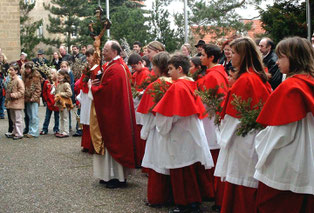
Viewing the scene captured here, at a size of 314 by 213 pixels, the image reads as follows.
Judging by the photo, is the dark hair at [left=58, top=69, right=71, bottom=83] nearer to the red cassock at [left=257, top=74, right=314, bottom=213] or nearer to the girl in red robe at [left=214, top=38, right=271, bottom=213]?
the girl in red robe at [left=214, top=38, right=271, bottom=213]

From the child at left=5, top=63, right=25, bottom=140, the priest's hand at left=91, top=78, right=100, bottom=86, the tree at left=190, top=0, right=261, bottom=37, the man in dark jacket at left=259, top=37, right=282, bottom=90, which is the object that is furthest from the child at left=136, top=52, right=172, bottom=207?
the tree at left=190, top=0, right=261, bottom=37

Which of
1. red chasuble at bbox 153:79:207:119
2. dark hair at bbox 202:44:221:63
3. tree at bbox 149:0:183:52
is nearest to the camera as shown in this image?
red chasuble at bbox 153:79:207:119

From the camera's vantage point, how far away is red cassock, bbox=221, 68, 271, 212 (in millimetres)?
4375

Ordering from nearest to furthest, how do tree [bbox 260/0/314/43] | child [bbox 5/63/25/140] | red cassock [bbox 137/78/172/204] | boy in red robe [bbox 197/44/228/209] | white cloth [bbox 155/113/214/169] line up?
white cloth [bbox 155/113/214/169] → red cassock [bbox 137/78/172/204] → boy in red robe [bbox 197/44/228/209] → child [bbox 5/63/25/140] → tree [bbox 260/0/314/43]

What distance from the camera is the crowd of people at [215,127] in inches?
149

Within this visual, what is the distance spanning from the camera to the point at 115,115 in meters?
6.87

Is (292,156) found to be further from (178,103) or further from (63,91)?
(63,91)

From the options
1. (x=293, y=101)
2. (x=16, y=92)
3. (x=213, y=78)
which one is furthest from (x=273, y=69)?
(x=16, y=92)

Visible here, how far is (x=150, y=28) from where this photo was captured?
23766mm

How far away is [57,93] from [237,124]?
8.51 m

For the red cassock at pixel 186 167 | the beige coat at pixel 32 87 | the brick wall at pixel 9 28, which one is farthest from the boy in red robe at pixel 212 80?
the brick wall at pixel 9 28

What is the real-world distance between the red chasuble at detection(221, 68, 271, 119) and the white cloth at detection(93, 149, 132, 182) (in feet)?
9.78

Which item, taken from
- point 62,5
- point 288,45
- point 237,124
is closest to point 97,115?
point 237,124

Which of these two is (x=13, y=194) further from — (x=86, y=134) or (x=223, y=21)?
(x=223, y=21)
